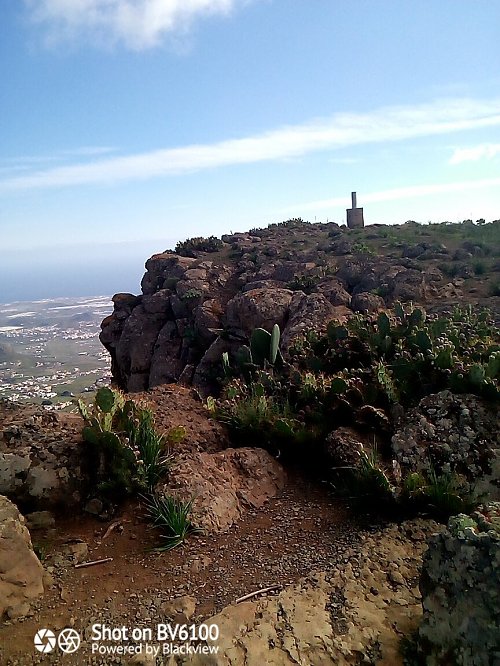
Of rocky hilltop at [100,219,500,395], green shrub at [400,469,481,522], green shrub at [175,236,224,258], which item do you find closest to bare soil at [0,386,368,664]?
green shrub at [400,469,481,522]

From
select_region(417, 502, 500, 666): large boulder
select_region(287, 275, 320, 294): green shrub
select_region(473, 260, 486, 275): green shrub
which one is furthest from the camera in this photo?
select_region(473, 260, 486, 275): green shrub

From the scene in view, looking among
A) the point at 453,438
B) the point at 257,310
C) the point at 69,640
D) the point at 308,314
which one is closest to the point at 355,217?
the point at 257,310

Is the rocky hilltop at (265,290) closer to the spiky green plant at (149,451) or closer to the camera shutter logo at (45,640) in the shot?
the spiky green plant at (149,451)

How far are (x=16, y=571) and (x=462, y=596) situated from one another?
2.94 m

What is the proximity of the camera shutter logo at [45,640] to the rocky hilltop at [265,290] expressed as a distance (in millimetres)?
9348

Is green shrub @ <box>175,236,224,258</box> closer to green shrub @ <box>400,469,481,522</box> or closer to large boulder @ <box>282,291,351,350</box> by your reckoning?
large boulder @ <box>282,291,351,350</box>

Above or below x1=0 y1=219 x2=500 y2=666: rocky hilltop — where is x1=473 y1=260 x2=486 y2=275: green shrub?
above

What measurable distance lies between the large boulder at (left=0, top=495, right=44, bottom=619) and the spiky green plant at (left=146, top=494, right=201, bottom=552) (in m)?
0.91

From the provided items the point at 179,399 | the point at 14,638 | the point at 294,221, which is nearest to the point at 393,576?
the point at 14,638

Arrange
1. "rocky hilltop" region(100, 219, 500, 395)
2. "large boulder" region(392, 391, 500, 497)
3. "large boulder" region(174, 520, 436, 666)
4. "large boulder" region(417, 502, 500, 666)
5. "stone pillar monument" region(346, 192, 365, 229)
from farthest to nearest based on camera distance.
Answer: "stone pillar monument" region(346, 192, 365, 229)
"rocky hilltop" region(100, 219, 500, 395)
"large boulder" region(392, 391, 500, 497)
"large boulder" region(174, 520, 436, 666)
"large boulder" region(417, 502, 500, 666)

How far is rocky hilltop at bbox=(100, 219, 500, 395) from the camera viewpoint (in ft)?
50.1

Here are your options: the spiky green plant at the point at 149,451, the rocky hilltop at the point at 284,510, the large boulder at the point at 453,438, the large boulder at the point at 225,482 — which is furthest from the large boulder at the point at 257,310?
the spiky green plant at the point at 149,451

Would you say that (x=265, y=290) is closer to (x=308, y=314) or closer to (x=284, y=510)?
(x=308, y=314)

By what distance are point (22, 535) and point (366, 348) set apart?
4673 millimetres
